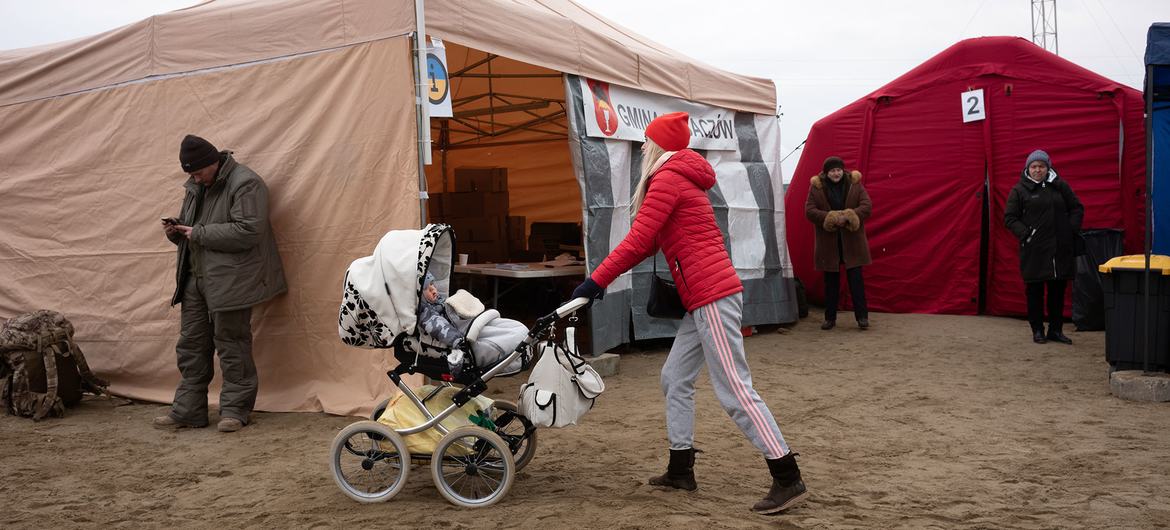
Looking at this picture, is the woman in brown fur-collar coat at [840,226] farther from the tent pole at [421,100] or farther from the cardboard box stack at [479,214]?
the tent pole at [421,100]

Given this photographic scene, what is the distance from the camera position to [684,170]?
425 cm

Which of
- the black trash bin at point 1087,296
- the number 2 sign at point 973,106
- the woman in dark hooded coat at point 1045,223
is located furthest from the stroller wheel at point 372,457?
the number 2 sign at point 973,106

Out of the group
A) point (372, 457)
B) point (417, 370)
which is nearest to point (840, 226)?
point (417, 370)

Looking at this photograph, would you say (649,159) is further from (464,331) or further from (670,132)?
(464,331)

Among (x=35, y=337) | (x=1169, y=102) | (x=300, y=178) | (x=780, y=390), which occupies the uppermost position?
(x=1169, y=102)

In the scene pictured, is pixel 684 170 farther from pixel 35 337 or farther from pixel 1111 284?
pixel 35 337

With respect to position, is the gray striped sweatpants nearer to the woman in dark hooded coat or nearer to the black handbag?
the black handbag

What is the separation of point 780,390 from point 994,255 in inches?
186

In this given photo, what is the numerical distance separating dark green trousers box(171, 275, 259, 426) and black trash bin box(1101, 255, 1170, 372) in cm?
588

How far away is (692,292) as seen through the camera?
13.8 feet

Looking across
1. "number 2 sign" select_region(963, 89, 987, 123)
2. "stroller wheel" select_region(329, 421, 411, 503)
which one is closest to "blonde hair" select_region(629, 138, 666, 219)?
"stroller wheel" select_region(329, 421, 411, 503)

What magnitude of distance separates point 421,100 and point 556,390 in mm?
2538

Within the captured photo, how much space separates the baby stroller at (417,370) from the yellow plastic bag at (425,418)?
0.05ft

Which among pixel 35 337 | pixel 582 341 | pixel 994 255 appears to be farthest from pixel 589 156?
pixel 994 255
